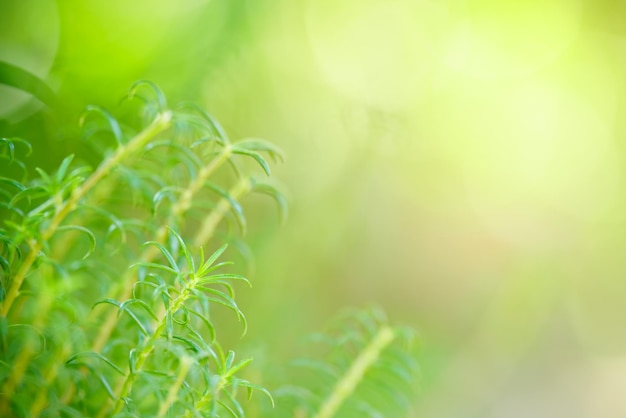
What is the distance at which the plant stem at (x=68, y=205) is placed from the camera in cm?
25

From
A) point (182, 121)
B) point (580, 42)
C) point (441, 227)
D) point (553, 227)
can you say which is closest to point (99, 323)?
point (182, 121)

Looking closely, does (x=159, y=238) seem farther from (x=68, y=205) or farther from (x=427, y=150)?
(x=427, y=150)

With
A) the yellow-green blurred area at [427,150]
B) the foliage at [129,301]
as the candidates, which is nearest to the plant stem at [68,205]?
the foliage at [129,301]

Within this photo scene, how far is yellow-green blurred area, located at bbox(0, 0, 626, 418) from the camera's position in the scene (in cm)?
65

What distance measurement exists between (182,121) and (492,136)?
1130mm

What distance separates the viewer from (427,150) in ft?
4.15

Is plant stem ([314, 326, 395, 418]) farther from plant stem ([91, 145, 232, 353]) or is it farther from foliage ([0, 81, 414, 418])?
plant stem ([91, 145, 232, 353])

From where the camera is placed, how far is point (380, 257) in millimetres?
1143

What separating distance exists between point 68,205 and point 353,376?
0.19m

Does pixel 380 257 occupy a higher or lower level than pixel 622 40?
lower

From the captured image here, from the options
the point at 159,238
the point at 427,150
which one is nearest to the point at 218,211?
the point at 159,238

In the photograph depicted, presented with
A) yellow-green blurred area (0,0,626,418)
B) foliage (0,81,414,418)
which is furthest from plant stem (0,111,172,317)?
yellow-green blurred area (0,0,626,418)

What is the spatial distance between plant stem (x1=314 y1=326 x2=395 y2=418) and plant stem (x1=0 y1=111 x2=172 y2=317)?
0.17 m

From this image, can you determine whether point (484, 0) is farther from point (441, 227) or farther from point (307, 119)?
point (307, 119)
